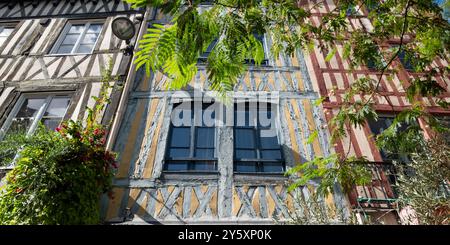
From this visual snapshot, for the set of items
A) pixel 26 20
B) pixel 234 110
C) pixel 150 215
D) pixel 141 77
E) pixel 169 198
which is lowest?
pixel 150 215

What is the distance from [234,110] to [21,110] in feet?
14.8

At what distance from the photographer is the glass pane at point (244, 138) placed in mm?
5234

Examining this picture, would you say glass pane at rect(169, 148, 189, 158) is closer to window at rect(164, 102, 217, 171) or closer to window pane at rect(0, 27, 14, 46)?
window at rect(164, 102, 217, 171)

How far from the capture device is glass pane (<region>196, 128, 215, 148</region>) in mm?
5199

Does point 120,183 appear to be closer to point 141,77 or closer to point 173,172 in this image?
point 173,172

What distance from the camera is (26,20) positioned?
8.11 m

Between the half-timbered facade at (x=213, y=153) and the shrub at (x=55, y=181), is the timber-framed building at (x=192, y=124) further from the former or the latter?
the shrub at (x=55, y=181)

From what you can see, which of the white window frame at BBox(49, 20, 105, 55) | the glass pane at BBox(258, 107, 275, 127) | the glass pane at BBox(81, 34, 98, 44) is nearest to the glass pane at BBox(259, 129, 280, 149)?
the glass pane at BBox(258, 107, 275, 127)

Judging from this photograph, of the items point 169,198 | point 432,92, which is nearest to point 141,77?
point 169,198

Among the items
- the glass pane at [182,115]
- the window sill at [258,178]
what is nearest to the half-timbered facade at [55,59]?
the glass pane at [182,115]
